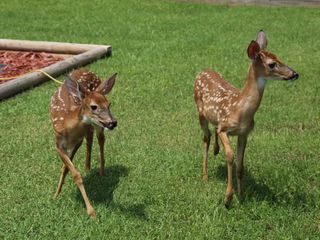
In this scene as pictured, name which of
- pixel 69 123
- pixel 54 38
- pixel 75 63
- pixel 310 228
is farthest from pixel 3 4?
pixel 310 228

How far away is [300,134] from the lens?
805 centimetres

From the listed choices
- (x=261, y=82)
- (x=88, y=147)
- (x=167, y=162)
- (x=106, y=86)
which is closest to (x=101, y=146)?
(x=88, y=147)

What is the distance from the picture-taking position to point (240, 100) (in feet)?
19.0

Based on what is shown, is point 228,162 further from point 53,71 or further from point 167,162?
point 53,71

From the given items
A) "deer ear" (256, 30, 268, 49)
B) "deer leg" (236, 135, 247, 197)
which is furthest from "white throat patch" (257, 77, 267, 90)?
"deer leg" (236, 135, 247, 197)

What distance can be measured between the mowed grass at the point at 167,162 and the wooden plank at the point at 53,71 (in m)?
0.18

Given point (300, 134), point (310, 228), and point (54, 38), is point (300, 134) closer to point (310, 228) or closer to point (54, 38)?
point (310, 228)

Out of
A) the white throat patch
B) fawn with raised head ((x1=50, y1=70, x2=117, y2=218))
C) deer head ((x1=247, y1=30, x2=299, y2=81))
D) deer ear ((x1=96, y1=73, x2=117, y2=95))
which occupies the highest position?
deer head ((x1=247, y1=30, x2=299, y2=81))

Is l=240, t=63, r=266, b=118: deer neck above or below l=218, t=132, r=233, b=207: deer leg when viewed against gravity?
above

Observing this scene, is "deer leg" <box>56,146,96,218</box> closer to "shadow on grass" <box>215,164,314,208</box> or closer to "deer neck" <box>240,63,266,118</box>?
"shadow on grass" <box>215,164,314,208</box>

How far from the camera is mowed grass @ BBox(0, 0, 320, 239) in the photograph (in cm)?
570

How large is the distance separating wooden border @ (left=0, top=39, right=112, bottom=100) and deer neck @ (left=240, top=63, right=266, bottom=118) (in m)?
5.44

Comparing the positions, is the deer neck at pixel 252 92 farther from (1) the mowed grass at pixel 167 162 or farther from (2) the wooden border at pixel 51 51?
(2) the wooden border at pixel 51 51

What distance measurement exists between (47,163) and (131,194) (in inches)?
58.2
